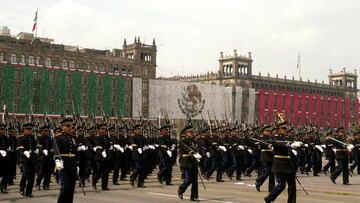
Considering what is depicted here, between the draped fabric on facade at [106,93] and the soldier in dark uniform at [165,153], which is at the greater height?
the draped fabric on facade at [106,93]

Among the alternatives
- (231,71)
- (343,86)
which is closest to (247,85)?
(231,71)

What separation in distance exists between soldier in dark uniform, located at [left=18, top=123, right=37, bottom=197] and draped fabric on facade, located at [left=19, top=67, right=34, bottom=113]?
69.5 meters

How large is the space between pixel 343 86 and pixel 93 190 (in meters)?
144

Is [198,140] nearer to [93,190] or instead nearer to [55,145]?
[93,190]

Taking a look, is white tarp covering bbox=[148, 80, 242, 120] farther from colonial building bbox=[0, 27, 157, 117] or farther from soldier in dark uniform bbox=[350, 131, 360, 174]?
soldier in dark uniform bbox=[350, 131, 360, 174]

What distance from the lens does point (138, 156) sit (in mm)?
18984

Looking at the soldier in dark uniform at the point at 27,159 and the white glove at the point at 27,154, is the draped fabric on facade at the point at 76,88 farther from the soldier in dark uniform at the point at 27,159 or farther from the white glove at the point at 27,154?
the white glove at the point at 27,154

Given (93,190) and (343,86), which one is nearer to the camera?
(93,190)

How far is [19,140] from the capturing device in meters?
16.9

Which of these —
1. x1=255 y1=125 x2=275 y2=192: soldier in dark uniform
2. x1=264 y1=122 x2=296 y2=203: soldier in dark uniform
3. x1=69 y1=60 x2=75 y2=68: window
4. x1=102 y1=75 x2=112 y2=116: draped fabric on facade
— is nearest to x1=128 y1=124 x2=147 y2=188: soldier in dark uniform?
x1=255 y1=125 x2=275 y2=192: soldier in dark uniform

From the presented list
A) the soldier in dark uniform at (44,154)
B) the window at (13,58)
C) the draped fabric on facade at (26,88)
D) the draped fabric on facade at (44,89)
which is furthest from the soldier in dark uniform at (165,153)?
the window at (13,58)

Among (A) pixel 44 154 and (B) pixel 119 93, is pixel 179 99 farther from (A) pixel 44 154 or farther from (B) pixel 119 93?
(A) pixel 44 154

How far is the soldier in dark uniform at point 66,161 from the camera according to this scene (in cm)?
1187

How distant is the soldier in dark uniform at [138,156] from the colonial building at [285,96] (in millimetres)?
84483
